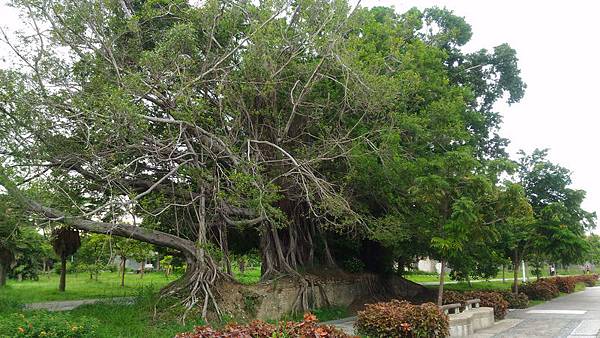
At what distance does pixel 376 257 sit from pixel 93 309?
10.6 metres

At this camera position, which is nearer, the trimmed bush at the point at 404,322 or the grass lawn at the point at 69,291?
the trimmed bush at the point at 404,322

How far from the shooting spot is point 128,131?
1041 cm

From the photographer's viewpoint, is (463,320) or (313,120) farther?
(313,120)

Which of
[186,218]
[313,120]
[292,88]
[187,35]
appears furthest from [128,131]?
[313,120]

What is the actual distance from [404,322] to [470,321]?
271 centimetres

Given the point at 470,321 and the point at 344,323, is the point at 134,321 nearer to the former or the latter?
the point at 344,323

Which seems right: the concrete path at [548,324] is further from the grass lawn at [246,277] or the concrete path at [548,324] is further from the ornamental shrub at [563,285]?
the ornamental shrub at [563,285]

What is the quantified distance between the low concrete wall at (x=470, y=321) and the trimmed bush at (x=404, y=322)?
3.49ft

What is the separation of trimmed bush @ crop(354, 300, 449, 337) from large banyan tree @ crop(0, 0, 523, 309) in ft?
10.2

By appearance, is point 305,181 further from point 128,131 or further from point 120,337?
point 120,337

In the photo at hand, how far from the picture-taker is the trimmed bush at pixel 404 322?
8859mm

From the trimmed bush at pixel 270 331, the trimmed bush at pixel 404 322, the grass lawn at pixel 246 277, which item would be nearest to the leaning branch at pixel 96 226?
the grass lawn at pixel 246 277

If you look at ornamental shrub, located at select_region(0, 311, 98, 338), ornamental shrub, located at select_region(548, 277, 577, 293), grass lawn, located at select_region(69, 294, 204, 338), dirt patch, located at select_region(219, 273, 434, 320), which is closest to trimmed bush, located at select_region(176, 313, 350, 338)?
ornamental shrub, located at select_region(0, 311, 98, 338)

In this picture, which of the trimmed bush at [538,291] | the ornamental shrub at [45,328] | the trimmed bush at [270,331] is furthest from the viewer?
the trimmed bush at [538,291]
